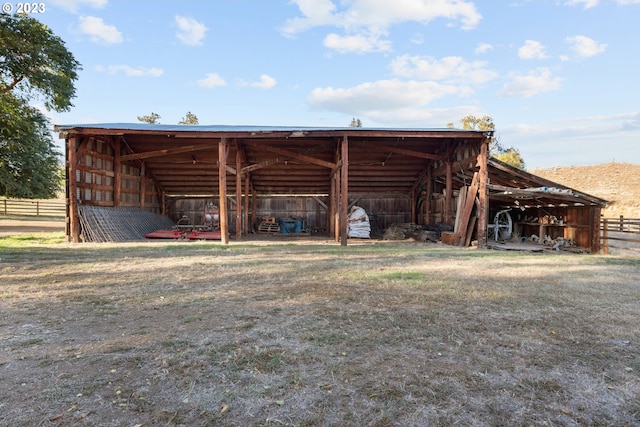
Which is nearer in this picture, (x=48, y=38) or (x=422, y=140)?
(x=422, y=140)

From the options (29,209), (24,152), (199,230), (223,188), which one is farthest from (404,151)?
(29,209)

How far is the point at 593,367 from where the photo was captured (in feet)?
8.81

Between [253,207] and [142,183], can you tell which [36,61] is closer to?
[142,183]

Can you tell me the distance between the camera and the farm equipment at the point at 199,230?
13305 millimetres

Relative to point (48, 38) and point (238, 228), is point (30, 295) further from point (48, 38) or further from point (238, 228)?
point (48, 38)

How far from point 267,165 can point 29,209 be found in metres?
23.0

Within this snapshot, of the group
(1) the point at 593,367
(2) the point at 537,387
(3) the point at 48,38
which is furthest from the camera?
(3) the point at 48,38

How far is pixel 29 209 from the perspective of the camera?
89.3ft

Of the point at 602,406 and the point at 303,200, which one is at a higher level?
the point at 303,200

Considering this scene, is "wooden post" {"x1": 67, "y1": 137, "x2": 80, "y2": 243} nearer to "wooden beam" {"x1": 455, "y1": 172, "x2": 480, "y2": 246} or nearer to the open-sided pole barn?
the open-sided pole barn

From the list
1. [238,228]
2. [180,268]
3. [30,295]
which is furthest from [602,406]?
[238,228]

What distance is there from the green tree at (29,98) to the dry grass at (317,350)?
13.5 m

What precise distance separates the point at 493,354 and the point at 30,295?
5076 millimetres

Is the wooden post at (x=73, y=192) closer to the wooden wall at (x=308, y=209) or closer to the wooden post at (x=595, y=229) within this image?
the wooden wall at (x=308, y=209)
